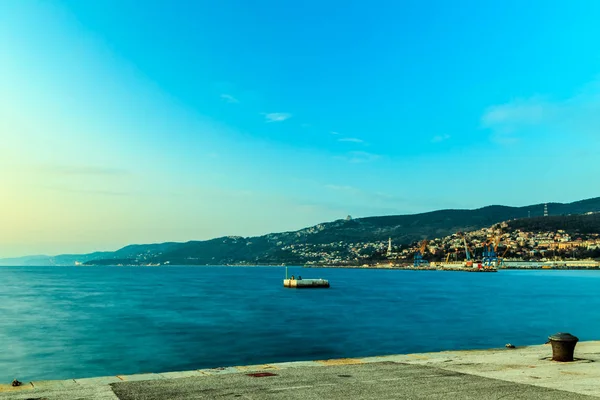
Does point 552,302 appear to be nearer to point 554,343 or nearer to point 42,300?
point 554,343

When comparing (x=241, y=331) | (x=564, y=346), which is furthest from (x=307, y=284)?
(x=564, y=346)

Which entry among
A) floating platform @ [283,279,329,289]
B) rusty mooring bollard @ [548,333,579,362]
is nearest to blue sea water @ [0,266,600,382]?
rusty mooring bollard @ [548,333,579,362]

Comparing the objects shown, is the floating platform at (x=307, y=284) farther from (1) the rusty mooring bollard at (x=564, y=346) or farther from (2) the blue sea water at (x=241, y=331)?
(1) the rusty mooring bollard at (x=564, y=346)

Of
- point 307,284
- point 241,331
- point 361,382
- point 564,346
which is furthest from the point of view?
point 307,284

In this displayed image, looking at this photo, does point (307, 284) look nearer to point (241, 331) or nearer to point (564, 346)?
point (241, 331)

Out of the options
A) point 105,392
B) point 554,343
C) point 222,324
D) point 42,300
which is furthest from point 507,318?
point 42,300

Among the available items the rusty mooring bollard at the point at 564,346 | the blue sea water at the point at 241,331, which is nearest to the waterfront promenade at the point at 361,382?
the rusty mooring bollard at the point at 564,346

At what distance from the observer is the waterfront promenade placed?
14.1m

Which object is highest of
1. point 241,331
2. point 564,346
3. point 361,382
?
point 564,346

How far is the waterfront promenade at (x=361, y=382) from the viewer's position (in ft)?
46.2

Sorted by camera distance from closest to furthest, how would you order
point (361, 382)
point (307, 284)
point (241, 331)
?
1. point (361, 382)
2. point (241, 331)
3. point (307, 284)

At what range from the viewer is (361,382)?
15.8 metres

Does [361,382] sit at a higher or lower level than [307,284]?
higher

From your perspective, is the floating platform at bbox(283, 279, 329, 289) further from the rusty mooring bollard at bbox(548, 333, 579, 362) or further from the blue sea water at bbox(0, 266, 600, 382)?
the rusty mooring bollard at bbox(548, 333, 579, 362)
